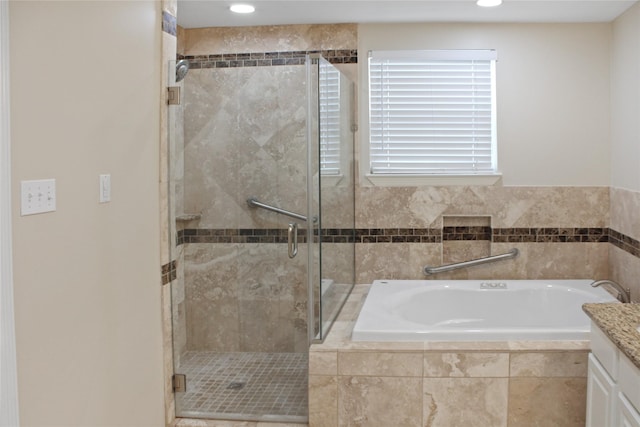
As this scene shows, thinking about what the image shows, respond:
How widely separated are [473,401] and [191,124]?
205 cm

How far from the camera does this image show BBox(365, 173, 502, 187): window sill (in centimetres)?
396

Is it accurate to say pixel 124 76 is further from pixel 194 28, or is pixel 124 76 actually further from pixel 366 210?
pixel 366 210

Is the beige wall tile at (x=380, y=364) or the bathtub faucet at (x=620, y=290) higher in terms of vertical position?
the bathtub faucet at (x=620, y=290)

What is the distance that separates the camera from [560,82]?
391 centimetres

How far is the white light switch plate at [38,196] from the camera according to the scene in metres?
1.84

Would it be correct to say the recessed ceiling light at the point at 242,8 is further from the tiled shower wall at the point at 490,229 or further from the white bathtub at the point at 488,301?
the white bathtub at the point at 488,301

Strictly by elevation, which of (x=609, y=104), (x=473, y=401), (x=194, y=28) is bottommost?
(x=473, y=401)

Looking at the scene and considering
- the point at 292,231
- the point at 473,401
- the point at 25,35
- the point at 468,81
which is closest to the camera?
the point at 25,35

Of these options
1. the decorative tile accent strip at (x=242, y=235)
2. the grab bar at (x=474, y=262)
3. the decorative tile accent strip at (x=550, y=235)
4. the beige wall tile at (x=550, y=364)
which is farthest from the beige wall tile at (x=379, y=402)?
the decorative tile accent strip at (x=550, y=235)

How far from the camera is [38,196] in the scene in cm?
190

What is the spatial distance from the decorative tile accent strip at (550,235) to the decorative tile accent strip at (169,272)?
2.07 m

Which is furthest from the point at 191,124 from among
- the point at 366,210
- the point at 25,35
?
the point at 25,35

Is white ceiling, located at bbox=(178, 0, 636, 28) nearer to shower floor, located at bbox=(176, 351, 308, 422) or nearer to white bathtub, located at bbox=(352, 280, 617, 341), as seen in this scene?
white bathtub, located at bbox=(352, 280, 617, 341)

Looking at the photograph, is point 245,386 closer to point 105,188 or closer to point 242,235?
point 242,235
